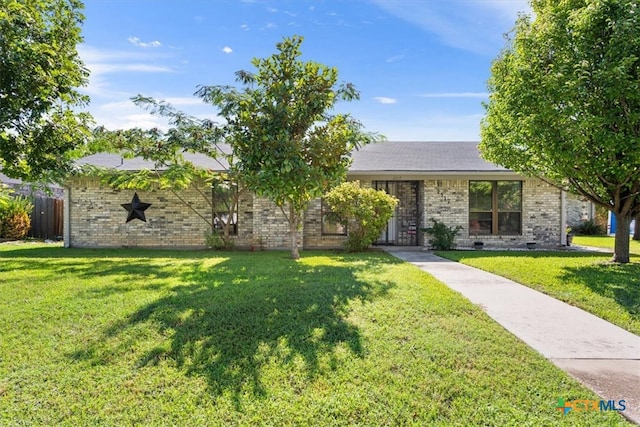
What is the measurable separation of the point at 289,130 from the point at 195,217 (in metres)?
6.68

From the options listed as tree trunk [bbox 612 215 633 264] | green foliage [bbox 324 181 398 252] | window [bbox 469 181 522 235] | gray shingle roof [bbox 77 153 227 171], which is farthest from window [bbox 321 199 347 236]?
tree trunk [bbox 612 215 633 264]

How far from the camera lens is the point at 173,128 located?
12.1m

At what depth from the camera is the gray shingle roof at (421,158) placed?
44.4 ft

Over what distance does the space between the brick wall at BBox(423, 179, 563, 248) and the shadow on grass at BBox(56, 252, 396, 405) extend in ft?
25.4

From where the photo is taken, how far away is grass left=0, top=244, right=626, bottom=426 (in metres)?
2.99

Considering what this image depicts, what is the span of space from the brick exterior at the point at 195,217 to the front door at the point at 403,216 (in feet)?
2.99

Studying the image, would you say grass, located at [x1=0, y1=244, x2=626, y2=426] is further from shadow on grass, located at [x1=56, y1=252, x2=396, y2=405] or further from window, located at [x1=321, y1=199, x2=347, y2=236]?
window, located at [x1=321, y1=199, x2=347, y2=236]

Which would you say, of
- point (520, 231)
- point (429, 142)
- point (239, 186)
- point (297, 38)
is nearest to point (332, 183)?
point (297, 38)

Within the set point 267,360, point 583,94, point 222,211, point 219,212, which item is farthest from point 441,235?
point 267,360

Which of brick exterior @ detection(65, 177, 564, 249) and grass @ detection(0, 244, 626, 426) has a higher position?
brick exterior @ detection(65, 177, 564, 249)

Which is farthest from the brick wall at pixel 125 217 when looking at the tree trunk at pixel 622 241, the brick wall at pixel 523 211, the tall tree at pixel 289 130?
the tree trunk at pixel 622 241

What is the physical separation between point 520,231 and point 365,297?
10.7m

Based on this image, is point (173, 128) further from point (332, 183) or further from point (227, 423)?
point (227, 423)

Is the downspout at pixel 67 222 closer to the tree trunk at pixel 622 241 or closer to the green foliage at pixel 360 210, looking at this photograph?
the green foliage at pixel 360 210
